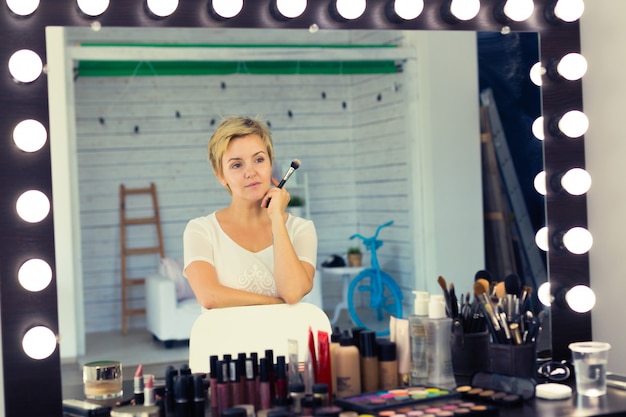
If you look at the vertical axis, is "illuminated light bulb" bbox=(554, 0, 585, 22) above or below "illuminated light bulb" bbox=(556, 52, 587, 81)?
above

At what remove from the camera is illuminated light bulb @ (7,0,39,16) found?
70.9 inches

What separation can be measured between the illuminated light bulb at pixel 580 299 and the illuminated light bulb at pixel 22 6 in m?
1.50

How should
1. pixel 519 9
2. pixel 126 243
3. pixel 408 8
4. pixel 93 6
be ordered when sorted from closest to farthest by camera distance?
pixel 93 6
pixel 408 8
pixel 519 9
pixel 126 243

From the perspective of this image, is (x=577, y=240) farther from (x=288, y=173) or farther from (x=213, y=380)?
(x=213, y=380)

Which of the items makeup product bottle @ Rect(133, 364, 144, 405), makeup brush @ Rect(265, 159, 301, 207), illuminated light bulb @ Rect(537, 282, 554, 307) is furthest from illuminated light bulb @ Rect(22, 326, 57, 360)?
illuminated light bulb @ Rect(537, 282, 554, 307)

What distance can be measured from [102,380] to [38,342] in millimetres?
160

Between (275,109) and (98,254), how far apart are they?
0.65 metres

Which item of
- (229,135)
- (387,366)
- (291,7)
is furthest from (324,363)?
(291,7)

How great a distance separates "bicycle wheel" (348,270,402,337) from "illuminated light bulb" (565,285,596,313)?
0.50 metres

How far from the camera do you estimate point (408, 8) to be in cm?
212

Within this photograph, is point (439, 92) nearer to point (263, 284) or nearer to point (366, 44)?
point (366, 44)

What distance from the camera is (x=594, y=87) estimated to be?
2.31m

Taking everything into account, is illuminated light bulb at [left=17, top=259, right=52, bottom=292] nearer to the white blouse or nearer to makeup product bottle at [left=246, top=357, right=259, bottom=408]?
the white blouse

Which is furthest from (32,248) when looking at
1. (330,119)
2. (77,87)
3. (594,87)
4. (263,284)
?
(594,87)
